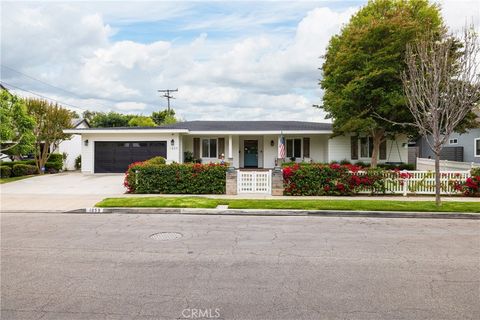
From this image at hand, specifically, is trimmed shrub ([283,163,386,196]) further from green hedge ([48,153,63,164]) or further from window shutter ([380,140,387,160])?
green hedge ([48,153,63,164])

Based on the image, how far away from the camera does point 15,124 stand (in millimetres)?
18406

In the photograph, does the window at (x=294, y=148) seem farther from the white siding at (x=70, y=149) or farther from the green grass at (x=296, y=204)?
the white siding at (x=70, y=149)

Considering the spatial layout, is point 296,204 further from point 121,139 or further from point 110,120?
point 110,120

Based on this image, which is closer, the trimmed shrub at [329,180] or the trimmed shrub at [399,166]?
the trimmed shrub at [329,180]

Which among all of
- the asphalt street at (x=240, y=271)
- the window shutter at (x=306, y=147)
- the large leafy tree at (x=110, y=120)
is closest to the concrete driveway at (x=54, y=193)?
the asphalt street at (x=240, y=271)

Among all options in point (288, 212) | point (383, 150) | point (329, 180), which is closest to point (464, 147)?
point (383, 150)

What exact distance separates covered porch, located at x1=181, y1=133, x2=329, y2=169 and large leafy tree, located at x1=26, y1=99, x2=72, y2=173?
859 cm

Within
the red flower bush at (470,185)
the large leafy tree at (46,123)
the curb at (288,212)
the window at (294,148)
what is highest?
the large leafy tree at (46,123)

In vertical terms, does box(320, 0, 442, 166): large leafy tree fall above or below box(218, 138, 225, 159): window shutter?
above

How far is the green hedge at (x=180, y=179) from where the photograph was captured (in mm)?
14211

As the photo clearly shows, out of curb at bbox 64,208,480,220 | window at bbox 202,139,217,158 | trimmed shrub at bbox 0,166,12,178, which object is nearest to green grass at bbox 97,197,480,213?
curb at bbox 64,208,480,220

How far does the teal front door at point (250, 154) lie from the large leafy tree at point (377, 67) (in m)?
7.48

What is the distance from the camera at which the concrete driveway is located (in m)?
11.7

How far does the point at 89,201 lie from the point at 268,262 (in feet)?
29.8
